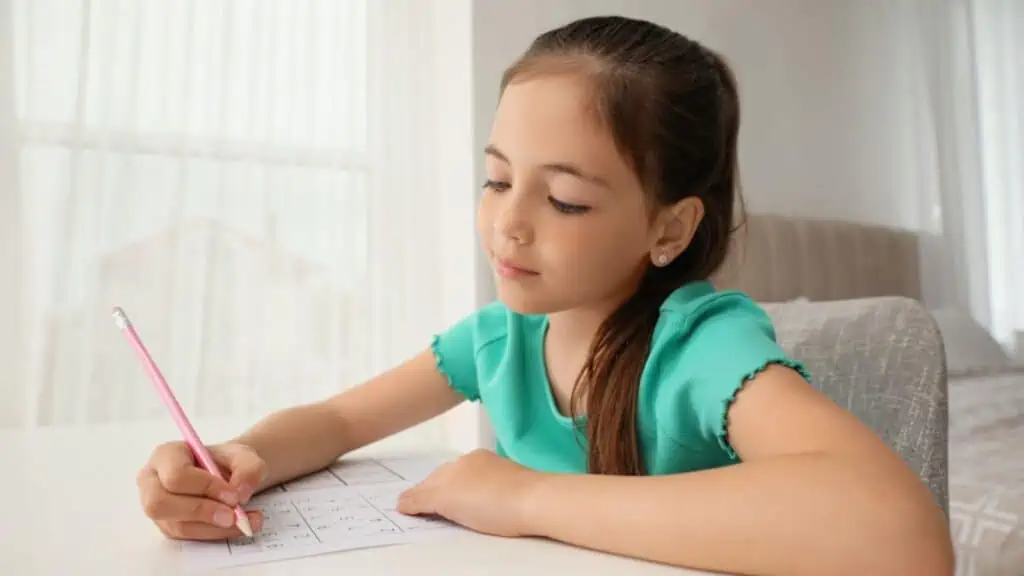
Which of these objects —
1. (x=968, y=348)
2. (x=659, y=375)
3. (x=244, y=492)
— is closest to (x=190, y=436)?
(x=244, y=492)

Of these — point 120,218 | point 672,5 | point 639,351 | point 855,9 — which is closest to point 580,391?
point 639,351

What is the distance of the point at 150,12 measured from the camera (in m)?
1.97

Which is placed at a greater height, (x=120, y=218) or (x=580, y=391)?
(x=120, y=218)

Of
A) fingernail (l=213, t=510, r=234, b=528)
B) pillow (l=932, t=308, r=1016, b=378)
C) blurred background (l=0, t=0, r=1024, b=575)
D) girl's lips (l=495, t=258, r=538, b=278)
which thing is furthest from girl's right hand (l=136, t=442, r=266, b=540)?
pillow (l=932, t=308, r=1016, b=378)

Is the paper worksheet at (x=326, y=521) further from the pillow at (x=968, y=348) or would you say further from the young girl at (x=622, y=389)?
the pillow at (x=968, y=348)

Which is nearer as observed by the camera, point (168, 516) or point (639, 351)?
point (168, 516)

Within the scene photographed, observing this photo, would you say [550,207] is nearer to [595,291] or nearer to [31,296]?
[595,291]

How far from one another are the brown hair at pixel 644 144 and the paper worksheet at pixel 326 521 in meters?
0.20

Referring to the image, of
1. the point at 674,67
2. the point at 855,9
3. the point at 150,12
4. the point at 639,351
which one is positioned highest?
the point at 855,9

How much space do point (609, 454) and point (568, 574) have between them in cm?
28

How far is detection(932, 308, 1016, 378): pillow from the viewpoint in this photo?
2.83m

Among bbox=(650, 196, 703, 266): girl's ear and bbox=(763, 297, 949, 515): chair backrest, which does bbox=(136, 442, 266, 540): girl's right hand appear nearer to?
bbox=(650, 196, 703, 266): girl's ear

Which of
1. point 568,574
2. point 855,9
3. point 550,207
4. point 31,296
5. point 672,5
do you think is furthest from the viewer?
point 855,9

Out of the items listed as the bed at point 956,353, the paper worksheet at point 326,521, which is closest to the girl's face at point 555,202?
the paper worksheet at point 326,521
